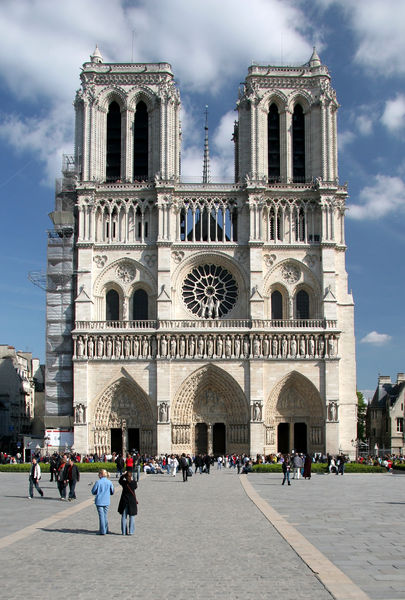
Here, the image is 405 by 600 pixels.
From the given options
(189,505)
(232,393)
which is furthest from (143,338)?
(189,505)

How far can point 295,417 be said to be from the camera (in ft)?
166

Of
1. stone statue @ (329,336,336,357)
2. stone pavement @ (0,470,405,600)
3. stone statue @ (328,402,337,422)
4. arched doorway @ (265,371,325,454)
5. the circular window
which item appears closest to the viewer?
stone pavement @ (0,470,405,600)

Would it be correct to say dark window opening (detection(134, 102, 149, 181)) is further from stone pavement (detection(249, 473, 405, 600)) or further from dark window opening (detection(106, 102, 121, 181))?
stone pavement (detection(249, 473, 405, 600))

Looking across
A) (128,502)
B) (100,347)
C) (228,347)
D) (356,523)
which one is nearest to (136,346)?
(100,347)

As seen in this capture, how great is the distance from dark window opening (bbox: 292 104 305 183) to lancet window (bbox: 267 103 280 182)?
3.68 ft

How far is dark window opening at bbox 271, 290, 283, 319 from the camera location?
52656mm

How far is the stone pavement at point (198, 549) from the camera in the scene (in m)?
10.2

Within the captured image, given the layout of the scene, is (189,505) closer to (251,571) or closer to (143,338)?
(251,571)

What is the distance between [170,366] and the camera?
1961 inches

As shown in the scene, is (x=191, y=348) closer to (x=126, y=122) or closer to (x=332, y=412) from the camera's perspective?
(x=332, y=412)

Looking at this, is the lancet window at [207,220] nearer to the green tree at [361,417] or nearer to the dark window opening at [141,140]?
the dark window opening at [141,140]

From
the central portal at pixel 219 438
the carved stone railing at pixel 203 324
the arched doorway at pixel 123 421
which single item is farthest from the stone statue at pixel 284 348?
the arched doorway at pixel 123 421

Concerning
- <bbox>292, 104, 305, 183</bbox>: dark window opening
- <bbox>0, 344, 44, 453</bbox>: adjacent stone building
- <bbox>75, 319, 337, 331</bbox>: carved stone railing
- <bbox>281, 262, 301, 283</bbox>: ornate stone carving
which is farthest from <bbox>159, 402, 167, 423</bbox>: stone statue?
<bbox>0, 344, 44, 453</bbox>: adjacent stone building

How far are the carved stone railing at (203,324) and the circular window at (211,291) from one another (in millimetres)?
1958
